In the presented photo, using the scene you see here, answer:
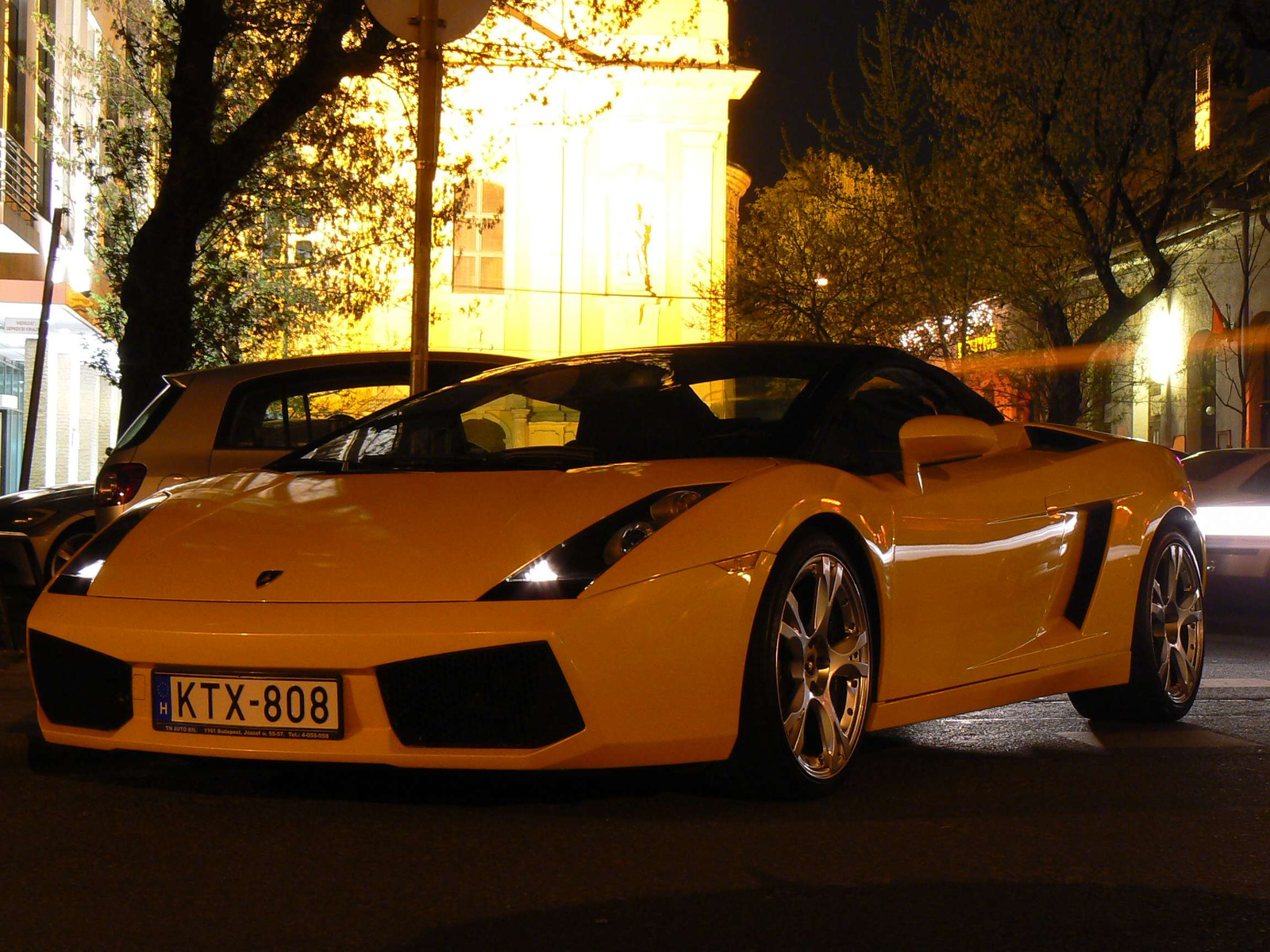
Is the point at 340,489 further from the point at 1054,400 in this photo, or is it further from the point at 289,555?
the point at 1054,400

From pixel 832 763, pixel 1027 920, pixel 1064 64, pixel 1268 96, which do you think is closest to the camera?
pixel 1027 920

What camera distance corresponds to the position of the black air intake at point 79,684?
4320mm

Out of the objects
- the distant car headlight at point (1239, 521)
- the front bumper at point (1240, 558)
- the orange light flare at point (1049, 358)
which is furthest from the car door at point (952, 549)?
the orange light flare at point (1049, 358)

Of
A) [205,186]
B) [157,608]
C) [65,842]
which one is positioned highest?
[205,186]

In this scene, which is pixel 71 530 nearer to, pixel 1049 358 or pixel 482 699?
pixel 482 699

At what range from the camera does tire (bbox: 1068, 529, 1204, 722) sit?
6129 mm

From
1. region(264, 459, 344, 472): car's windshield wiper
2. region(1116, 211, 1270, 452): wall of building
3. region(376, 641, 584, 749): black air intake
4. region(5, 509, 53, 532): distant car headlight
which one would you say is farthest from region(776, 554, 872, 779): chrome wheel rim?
region(1116, 211, 1270, 452): wall of building

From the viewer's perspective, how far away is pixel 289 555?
4355 millimetres

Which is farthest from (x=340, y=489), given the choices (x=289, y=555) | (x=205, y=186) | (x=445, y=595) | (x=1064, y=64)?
(x=1064, y=64)

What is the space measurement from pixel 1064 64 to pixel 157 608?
2362 centimetres

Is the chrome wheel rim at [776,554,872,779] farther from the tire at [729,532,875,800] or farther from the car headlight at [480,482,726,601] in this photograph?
the car headlight at [480,482,726,601]

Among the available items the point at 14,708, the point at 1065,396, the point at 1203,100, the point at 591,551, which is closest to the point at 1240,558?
the point at 14,708

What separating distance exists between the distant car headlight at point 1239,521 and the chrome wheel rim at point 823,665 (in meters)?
7.61

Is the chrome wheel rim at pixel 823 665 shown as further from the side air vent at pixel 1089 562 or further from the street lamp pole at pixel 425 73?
the street lamp pole at pixel 425 73
